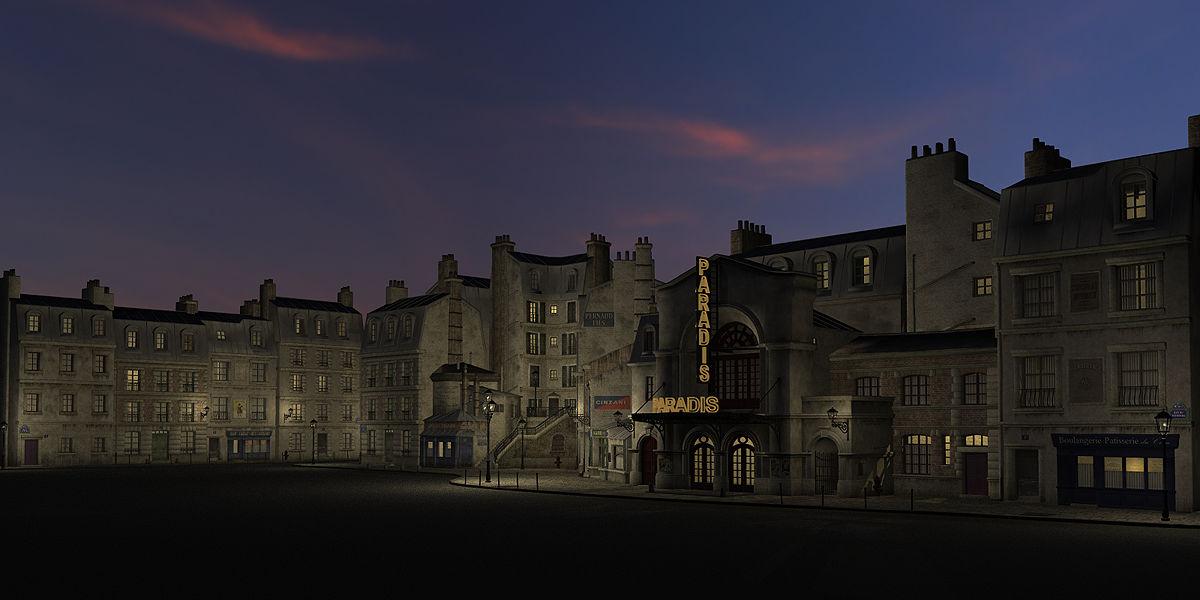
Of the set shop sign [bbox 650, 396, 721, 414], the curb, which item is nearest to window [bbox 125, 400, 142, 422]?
the curb

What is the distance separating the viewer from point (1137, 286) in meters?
42.0

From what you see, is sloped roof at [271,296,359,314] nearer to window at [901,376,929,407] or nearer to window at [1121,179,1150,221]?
window at [901,376,929,407]

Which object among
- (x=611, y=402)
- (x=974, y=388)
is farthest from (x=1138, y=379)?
(x=611, y=402)

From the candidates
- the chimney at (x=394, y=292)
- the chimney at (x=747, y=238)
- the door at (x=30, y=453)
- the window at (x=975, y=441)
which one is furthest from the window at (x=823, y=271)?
the door at (x=30, y=453)

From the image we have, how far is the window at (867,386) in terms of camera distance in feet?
165

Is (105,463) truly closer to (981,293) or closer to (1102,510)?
(981,293)

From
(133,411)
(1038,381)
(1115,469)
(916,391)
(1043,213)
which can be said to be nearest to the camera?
(1115,469)

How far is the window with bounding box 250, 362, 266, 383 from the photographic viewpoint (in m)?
97.5

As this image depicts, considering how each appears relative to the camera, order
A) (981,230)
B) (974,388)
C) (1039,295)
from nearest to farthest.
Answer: (1039,295), (974,388), (981,230)

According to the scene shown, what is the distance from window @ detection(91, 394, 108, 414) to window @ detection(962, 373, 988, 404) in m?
67.6

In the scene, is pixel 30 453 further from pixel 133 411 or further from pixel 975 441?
pixel 975 441

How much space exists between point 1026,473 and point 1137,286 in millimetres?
8541

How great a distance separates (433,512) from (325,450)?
65.3 m

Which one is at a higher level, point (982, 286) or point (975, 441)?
point (982, 286)
